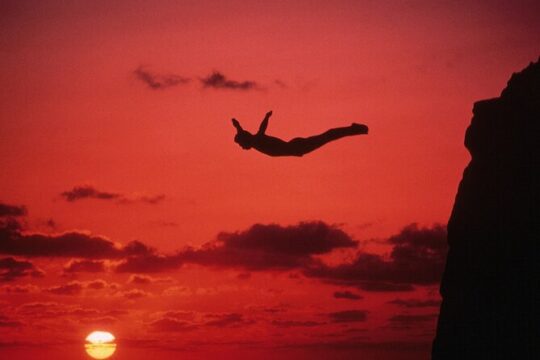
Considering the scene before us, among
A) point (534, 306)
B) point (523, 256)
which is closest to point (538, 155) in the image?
point (523, 256)

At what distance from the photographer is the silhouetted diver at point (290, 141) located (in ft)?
69.2

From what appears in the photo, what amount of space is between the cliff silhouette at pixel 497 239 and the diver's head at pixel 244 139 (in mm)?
8497

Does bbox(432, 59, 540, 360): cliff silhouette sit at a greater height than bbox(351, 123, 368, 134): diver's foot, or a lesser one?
lesser

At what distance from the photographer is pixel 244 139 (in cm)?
2117

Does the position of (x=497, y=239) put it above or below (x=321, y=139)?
below

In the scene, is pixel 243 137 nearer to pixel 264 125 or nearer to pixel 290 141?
pixel 264 125

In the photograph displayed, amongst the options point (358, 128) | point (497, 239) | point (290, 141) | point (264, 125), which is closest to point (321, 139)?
point (290, 141)

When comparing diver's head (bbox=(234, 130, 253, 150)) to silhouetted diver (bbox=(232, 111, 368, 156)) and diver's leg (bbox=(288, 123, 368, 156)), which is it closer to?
silhouetted diver (bbox=(232, 111, 368, 156))

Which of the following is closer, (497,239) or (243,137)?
(243,137)

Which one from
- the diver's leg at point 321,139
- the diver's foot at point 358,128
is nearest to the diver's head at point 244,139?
the diver's leg at point 321,139

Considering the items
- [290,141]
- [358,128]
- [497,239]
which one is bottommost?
[497,239]

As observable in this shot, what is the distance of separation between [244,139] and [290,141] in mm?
1397

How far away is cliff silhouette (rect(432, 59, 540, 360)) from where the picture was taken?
70.8 feet

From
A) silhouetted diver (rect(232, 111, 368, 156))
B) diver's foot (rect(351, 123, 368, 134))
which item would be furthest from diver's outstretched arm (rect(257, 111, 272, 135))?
diver's foot (rect(351, 123, 368, 134))
